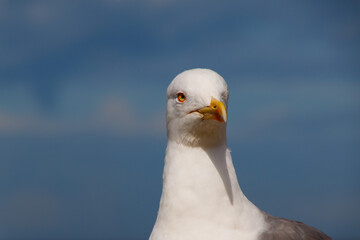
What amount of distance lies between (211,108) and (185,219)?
1.37 meters

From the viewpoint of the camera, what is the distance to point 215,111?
6.62 m

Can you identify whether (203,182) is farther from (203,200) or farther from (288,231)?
(288,231)

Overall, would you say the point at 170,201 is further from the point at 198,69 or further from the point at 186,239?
the point at 198,69

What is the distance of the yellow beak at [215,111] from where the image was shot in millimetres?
6512

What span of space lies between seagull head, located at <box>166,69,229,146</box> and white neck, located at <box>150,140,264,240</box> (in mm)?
151

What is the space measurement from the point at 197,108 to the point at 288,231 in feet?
6.19

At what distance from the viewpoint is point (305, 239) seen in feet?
23.1

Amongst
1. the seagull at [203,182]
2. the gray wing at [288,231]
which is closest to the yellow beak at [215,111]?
the seagull at [203,182]

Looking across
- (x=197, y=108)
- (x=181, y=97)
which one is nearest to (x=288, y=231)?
(x=197, y=108)

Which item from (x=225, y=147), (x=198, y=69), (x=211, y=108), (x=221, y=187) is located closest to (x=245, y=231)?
(x=221, y=187)

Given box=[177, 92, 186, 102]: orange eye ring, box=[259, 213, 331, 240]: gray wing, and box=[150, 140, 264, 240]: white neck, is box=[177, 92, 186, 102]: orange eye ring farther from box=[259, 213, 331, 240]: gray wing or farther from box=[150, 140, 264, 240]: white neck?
box=[259, 213, 331, 240]: gray wing

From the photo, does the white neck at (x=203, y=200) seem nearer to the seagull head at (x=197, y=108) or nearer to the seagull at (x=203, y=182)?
the seagull at (x=203, y=182)

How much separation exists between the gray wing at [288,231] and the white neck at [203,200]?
125 mm

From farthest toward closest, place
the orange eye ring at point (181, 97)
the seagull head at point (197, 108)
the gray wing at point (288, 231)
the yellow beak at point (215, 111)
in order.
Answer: the orange eye ring at point (181, 97), the gray wing at point (288, 231), the seagull head at point (197, 108), the yellow beak at point (215, 111)
